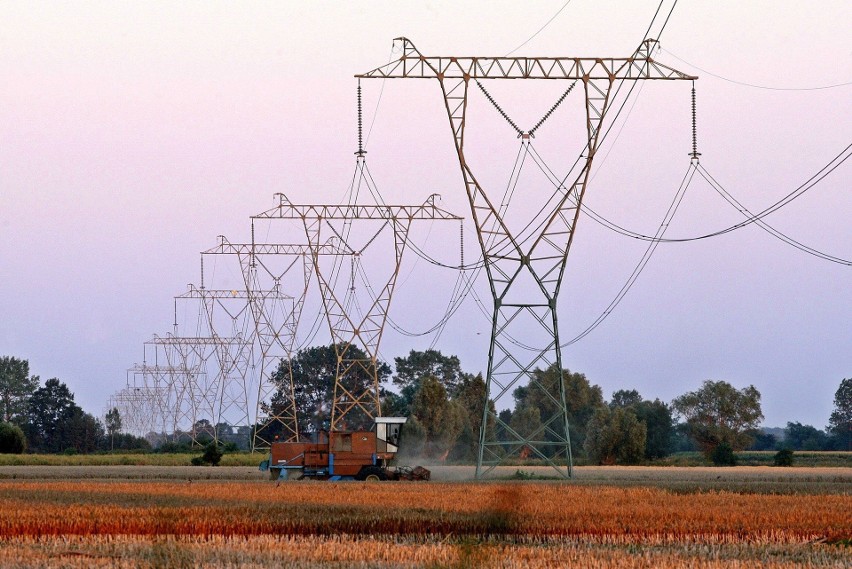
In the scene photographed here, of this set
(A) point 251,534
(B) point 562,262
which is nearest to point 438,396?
(B) point 562,262

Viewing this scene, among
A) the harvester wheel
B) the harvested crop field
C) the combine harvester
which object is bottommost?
the harvested crop field

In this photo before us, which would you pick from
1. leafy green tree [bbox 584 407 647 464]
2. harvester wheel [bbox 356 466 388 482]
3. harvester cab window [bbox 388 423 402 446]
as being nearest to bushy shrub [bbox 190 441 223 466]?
harvester cab window [bbox 388 423 402 446]

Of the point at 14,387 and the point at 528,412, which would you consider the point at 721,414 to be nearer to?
the point at 528,412

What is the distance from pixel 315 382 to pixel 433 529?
138m

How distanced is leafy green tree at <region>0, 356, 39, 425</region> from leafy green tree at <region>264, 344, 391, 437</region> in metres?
44.8

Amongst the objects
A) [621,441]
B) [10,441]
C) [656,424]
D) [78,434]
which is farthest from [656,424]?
[78,434]

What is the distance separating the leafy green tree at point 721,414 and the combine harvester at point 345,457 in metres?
66.2

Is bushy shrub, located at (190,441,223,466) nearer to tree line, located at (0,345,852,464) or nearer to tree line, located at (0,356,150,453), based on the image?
tree line, located at (0,345,852,464)

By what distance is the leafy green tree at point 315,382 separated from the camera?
161250mm

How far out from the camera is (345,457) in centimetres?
5809

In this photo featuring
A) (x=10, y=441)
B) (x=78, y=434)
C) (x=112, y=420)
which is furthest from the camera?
(x=112, y=420)

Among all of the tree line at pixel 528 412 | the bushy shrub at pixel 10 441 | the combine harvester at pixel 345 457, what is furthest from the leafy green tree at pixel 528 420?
Answer: the combine harvester at pixel 345 457

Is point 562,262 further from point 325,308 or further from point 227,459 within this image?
point 227,459

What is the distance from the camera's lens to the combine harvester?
57.2 metres
